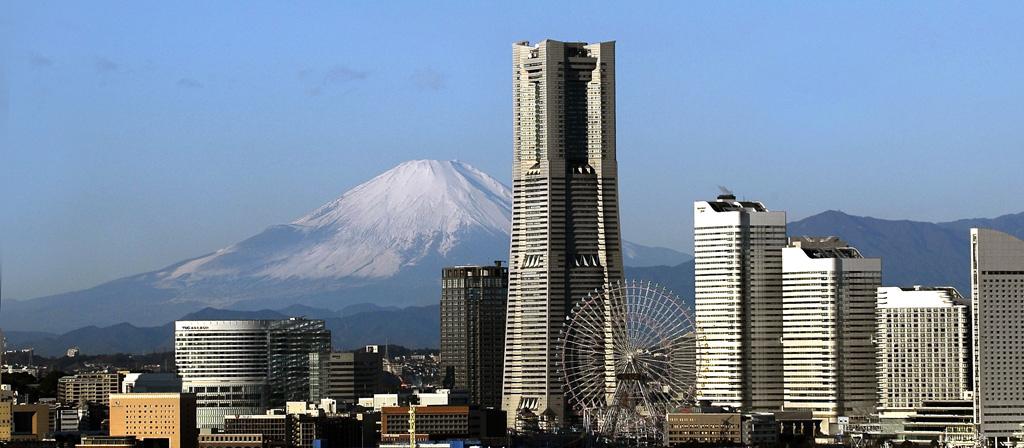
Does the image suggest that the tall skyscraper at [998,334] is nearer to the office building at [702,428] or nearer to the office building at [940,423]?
the office building at [940,423]

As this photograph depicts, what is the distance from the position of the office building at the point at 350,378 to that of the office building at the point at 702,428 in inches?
1916

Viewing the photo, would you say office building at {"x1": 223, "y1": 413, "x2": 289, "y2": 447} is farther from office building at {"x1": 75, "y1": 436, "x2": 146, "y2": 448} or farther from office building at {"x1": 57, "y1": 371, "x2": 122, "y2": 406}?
office building at {"x1": 57, "y1": 371, "x2": 122, "y2": 406}

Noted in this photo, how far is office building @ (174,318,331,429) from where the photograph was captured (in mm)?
179750

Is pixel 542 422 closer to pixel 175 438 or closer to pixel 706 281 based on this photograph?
pixel 706 281

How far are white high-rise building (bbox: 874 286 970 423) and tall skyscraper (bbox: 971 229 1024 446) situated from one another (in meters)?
4.64

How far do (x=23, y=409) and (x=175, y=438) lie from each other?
21159 mm

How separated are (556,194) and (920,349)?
35.0 metres

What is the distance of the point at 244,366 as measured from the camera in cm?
18425

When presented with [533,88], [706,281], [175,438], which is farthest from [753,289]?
[175,438]

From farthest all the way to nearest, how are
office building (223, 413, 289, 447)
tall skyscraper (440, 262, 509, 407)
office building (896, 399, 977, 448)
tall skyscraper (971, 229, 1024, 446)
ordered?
tall skyscraper (440, 262, 509, 407)
office building (223, 413, 289, 447)
office building (896, 399, 977, 448)
tall skyscraper (971, 229, 1024, 446)

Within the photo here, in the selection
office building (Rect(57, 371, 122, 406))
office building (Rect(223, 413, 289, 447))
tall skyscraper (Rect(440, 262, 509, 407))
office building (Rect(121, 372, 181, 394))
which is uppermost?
tall skyscraper (Rect(440, 262, 509, 407))

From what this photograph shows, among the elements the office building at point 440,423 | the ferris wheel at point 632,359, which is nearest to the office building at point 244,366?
the office building at point 440,423

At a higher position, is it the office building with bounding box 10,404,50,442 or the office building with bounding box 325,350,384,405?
the office building with bounding box 325,350,384,405

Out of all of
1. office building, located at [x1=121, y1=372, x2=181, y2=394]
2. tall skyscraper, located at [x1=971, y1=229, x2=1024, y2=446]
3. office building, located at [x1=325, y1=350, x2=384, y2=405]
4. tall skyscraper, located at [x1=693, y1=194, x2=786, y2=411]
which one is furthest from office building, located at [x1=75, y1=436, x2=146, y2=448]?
office building, located at [x1=325, y1=350, x2=384, y2=405]
